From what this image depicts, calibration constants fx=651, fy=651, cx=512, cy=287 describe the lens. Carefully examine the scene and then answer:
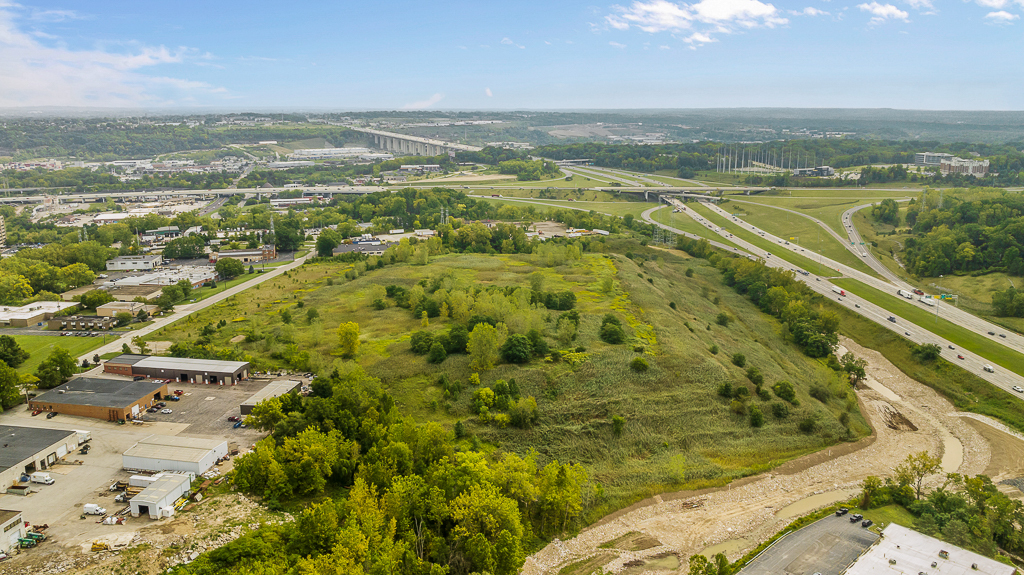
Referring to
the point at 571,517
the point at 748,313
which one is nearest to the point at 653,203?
the point at 748,313

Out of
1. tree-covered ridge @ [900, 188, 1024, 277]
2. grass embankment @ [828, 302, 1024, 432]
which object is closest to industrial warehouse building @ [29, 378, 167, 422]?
grass embankment @ [828, 302, 1024, 432]

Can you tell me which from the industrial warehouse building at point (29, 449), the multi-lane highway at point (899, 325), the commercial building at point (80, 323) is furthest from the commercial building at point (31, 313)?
the multi-lane highway at point (899, 325)

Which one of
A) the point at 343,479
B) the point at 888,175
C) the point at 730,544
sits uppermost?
the point at 888,175

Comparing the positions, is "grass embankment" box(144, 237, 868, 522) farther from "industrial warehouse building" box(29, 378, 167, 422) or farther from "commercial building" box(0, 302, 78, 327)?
"commercial building" box(0, 302, 78, 327)

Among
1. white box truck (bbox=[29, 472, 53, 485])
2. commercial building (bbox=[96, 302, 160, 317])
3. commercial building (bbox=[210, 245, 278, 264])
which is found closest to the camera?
white box truck (bbox=[29, 472, 53, 485])

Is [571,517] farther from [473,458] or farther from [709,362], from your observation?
[709,362]
